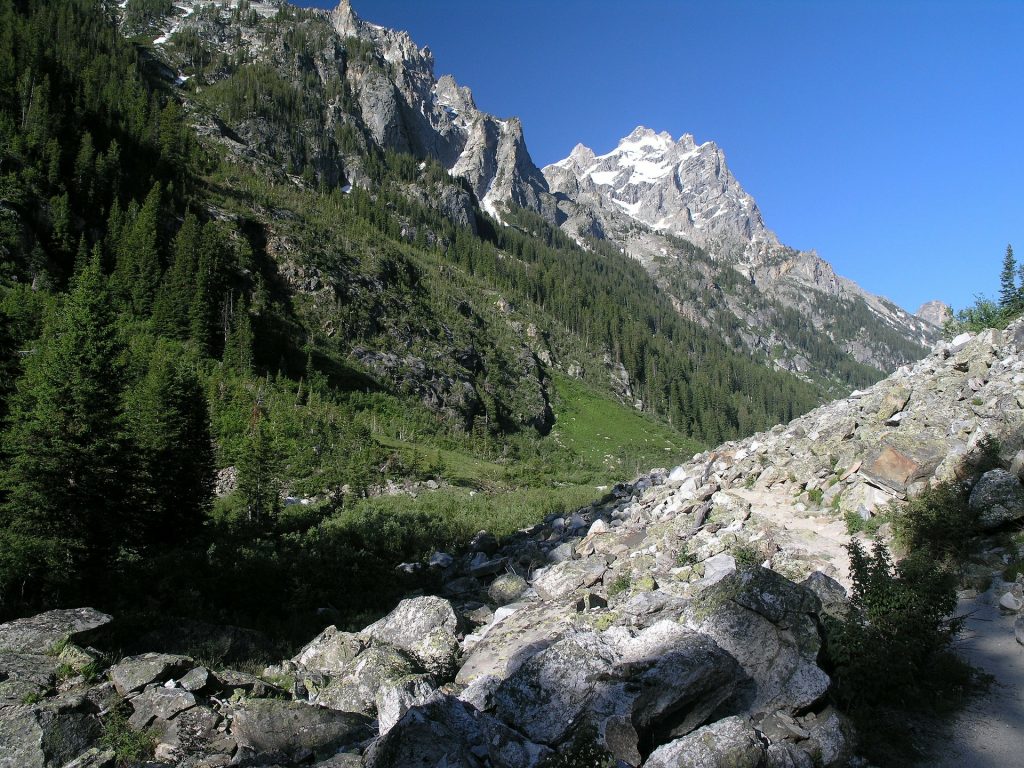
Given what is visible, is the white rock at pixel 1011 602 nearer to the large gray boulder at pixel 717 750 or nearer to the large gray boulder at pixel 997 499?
the large gray boulder at pixel 997 499

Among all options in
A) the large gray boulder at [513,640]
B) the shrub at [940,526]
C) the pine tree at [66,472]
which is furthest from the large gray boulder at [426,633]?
the shrub at [940,526]

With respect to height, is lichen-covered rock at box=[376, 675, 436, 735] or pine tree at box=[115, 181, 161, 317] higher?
pine tree at box=[115, 181, 161, 317]

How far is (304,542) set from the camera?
20312 millimetres

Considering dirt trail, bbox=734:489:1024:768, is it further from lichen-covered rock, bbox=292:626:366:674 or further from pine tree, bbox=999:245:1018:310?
pine tree, bbox=999:245:1018:310

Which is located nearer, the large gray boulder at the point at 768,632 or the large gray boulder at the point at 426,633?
the large gray boulder at the point at 768,632

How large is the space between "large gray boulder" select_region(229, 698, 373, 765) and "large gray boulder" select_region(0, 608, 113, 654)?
3543 millimetres

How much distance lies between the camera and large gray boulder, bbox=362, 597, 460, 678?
10.4 m

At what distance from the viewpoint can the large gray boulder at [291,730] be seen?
6.97 m

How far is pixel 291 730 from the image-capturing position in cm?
739

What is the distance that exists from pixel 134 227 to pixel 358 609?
55.8 metres

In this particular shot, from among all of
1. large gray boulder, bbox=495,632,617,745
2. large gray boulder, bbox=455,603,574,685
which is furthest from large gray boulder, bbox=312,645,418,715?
large gray boulder, bbox=495,632,617,745

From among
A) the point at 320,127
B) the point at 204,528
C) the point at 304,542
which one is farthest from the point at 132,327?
the point at 320,127

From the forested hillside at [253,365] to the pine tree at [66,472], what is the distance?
59 millimetres

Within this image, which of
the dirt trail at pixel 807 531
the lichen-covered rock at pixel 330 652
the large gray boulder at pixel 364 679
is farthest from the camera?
the dirt trail at pixel 807 531
